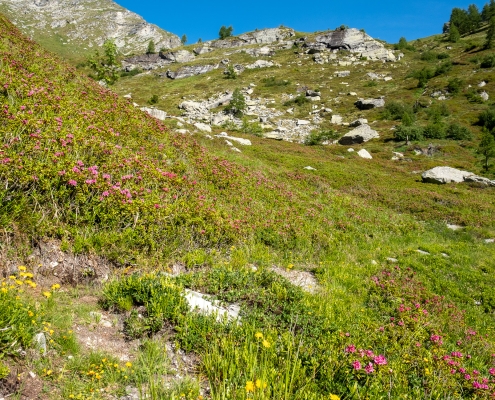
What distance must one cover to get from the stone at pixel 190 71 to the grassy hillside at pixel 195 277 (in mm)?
125313

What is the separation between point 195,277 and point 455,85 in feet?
269

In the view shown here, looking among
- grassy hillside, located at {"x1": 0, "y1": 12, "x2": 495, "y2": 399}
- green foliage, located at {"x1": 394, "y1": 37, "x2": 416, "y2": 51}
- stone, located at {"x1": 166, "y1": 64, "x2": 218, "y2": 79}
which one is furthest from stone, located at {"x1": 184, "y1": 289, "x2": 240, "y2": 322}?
green foliage, located at {"x1": 394, "y1": 37, "x2": 416, "y2": 51}

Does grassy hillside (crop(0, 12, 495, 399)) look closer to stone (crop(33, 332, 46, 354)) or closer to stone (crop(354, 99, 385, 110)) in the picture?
stone (crop(33, 332, 46, 354))

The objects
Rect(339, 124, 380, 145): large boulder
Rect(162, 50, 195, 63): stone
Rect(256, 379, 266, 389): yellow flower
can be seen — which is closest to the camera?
Rect(256, 379, 266, 389): yellow flower

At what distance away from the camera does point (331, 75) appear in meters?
107

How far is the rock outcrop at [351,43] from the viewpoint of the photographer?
406ft

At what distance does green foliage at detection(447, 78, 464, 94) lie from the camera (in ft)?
219

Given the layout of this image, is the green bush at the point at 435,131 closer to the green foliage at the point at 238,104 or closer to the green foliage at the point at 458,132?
the green foliage at the point at 458,132

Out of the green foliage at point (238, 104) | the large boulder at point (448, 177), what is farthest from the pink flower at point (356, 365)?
the green foliage at point (238, 104)

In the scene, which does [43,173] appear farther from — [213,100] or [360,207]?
[213,100]

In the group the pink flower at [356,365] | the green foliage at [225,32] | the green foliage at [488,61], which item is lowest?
the pink flower at [356,365]

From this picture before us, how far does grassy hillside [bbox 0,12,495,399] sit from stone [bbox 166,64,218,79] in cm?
12531

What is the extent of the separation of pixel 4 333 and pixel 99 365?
3.76ft

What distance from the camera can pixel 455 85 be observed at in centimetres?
6719
